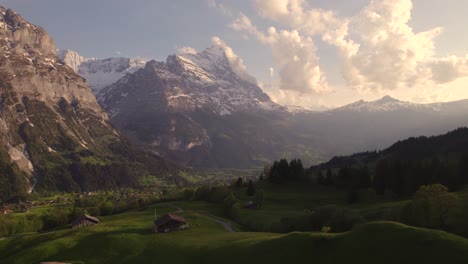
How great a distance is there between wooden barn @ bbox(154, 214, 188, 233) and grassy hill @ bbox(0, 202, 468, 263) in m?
3.30

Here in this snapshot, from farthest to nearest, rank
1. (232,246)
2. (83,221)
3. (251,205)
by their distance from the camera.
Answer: (251,205) < (83,221) < (232,246)

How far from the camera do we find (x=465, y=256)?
148 feet

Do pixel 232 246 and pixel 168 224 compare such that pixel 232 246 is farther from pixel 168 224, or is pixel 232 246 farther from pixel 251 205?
pixel 251 205

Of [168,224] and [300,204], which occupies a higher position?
[168,224]

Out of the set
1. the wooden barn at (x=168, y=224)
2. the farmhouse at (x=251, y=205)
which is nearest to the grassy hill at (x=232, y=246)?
the wooden barn at (x=168, y=224)

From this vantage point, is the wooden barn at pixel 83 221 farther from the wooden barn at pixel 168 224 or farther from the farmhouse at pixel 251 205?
the farmhouse at pixel 251 205

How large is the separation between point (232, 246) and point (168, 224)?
3819 cm

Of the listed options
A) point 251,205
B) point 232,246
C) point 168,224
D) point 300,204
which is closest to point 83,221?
point 168,224

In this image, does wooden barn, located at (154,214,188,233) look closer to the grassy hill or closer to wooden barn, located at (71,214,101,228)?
the grassy hill

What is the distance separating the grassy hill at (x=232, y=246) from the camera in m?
49.3

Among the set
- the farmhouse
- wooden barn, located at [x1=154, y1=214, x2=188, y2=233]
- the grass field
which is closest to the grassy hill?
wooden barn, located at [x1=154, y1=214, x2=188, y2=233]

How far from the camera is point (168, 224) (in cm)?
10556

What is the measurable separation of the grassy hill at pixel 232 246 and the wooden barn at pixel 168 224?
3.30 m

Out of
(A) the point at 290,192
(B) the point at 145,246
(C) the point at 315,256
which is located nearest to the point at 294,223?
(B) the point at 145,246
